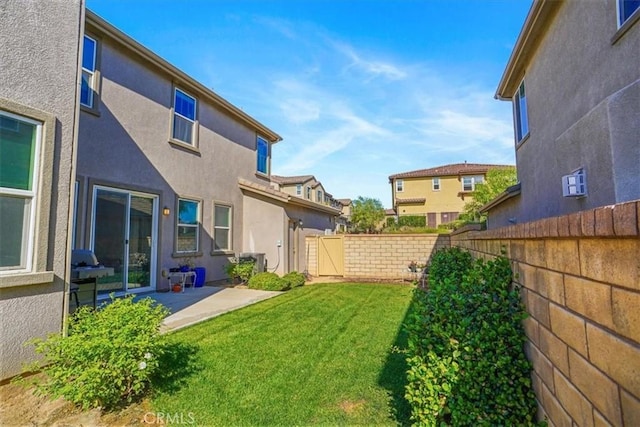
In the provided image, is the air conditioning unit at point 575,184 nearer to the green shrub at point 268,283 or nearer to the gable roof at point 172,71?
the green shrub at point 268,283

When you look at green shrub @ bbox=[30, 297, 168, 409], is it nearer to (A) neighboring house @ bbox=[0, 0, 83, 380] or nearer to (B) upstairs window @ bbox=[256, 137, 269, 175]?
(A) neighboring house @ bbox=[0, 0, 83, 380]

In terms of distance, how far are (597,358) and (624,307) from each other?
35 cm

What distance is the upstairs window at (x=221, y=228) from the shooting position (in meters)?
11.9

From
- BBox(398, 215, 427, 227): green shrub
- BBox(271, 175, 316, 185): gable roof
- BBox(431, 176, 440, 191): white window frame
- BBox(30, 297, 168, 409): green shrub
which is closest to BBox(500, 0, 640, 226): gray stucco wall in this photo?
BBox(30, 297, 168, 409): green shrub

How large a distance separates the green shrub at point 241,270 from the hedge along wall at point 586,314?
33.4 ft

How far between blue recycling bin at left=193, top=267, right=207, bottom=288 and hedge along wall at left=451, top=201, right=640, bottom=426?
985 cm

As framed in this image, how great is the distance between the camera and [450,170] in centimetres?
3328

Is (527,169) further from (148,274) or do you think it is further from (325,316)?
(148,274)

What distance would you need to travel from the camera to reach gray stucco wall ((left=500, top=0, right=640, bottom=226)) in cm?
437

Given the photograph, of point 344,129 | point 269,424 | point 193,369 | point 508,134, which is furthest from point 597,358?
point 344,129

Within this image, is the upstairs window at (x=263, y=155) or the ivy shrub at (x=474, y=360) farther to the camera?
the upstairs window at (x=263, y=155)

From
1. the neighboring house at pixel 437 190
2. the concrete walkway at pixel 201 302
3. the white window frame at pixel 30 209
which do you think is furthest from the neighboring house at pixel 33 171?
the neighboring house at pixel 437 190

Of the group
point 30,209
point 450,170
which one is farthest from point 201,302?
point 450,170

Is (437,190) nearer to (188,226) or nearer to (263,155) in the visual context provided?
(263,155)
